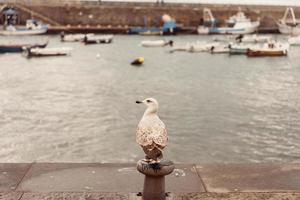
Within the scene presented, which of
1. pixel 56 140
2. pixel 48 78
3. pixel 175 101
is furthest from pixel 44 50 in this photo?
pixel 56 140

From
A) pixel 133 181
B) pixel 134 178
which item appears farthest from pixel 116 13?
pixel 133 181

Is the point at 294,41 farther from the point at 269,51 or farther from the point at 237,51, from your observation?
the point at 269,51

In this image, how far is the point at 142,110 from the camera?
23875 millimetres

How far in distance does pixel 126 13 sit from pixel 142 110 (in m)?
81.8

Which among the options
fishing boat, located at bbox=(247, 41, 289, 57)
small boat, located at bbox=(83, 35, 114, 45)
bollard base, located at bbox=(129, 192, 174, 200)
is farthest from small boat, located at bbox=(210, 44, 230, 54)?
bollard base, located at bbox=(129, 192, 174, 200)

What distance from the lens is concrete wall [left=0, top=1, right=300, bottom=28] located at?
101125 mm

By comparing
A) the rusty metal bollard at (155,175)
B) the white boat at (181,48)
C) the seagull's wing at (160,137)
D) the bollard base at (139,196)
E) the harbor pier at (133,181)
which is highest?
the seagull's wing at (160,137)

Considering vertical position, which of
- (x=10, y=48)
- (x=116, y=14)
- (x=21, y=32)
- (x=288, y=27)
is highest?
(x=116, y=14)

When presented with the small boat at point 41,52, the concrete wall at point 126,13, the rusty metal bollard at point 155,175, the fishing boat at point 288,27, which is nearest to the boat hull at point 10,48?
the small boat at point 41,52

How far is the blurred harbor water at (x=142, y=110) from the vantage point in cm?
1697

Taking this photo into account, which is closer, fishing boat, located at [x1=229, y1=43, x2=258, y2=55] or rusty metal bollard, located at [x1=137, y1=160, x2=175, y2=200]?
rusty metal bollard, located at [x1=137, y1=160, x2=175, y2=200]

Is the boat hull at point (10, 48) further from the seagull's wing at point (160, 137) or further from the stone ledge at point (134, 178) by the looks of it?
the seagull's wing at point (160, 137)

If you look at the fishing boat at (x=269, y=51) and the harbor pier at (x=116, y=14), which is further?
the harbor pier at (x=116, y=14)

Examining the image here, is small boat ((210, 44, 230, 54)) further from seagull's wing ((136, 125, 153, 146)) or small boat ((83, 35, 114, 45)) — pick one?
seagull's wing ((136, 125, 153, 146))
